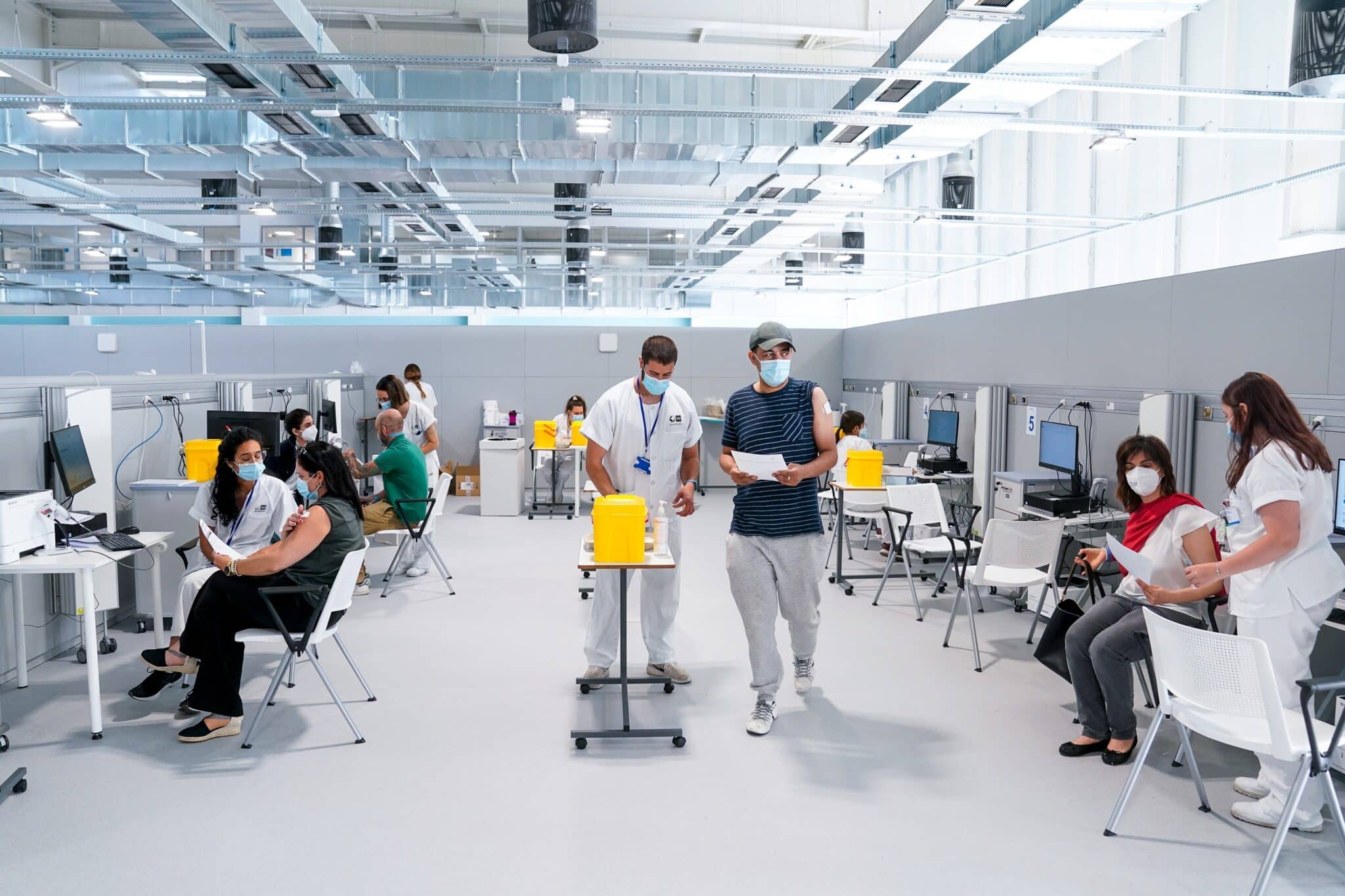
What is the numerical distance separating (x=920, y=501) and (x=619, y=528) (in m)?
2.78

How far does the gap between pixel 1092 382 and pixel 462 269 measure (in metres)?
7.26

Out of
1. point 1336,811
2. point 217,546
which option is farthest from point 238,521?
point 1336,811

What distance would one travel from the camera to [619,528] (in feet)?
10.3

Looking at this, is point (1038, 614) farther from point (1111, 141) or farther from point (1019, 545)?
point (1111, 141)

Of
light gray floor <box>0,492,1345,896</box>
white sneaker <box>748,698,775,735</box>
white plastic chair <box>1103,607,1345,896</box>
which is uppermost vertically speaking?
white plastic chair <box>1103,607,1345,896</box>

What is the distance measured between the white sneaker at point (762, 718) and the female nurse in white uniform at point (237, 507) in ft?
7.05

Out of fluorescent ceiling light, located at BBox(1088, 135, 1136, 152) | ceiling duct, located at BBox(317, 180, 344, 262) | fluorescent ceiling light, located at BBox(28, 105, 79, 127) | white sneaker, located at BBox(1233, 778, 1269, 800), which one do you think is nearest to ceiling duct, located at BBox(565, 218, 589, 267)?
ceiling duct, located at BBox(317, 180, 344, 262)

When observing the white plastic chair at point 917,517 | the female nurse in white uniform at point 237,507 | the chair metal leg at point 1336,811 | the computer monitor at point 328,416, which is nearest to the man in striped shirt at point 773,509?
the chair metal leg at point 1336,811

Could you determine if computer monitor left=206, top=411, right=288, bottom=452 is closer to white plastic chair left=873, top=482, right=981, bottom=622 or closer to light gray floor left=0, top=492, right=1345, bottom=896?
light gray floor left=0, top=492, right=1345, bottom=896

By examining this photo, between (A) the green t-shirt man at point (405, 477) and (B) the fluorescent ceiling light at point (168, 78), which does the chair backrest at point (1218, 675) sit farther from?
(B) the fluorescent ceiling light at point (168, 78)

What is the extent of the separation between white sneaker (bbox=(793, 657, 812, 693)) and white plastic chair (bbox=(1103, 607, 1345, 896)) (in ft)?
4.45

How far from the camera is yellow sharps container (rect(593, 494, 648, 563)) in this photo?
312cm

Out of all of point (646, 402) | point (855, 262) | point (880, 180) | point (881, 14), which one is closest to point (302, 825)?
point (646, 402)

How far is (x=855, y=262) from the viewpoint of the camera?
988cm
